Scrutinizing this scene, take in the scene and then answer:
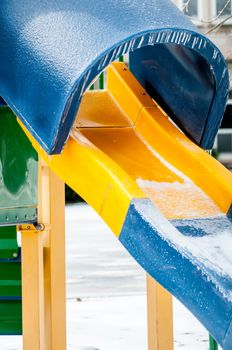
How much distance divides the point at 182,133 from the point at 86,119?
1.68 feet

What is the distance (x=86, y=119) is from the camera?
381 centimetres

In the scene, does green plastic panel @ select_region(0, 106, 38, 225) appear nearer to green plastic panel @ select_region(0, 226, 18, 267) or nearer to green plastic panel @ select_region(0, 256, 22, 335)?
green plastic panel @ select_region(0, 226, 18, 267)

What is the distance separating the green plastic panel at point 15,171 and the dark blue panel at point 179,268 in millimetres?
1032

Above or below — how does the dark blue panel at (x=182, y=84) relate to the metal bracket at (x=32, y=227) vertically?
above

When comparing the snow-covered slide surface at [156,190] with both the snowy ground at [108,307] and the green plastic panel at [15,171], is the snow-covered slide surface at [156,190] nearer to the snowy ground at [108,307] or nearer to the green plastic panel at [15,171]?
the green plastic panel at [15,171]

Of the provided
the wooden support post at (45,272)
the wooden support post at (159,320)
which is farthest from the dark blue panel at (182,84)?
the wooden support post at (159,320)

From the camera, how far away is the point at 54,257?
401 centimetres

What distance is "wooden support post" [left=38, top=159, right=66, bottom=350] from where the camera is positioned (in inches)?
158

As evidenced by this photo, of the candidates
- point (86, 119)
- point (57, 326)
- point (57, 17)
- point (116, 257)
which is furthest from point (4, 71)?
point (116, 257)

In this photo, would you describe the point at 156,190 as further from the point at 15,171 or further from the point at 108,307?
the point at 108,307

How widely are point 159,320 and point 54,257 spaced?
86 centimetres

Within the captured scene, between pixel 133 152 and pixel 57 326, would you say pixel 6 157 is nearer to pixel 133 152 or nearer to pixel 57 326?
pixel 133 152

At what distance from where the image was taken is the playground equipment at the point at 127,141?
9.29 feet

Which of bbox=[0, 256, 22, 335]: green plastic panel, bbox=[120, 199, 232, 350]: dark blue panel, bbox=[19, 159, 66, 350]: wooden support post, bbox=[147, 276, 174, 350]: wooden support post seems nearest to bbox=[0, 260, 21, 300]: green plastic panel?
bbox=[0, 256, 22, 335]: green plastic panel
